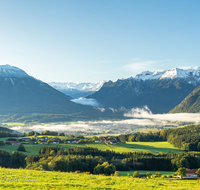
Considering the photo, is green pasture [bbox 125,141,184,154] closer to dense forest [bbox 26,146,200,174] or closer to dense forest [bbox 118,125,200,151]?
dense forest [bbox 118,125,200,151]

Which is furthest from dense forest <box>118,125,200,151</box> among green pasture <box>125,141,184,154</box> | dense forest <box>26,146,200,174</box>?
dense forest <box>26,146,200,174</box>

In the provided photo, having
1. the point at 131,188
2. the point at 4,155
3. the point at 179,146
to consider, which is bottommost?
the point at 179,146

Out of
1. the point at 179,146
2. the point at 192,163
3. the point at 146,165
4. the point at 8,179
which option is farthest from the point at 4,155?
the point at 179,146

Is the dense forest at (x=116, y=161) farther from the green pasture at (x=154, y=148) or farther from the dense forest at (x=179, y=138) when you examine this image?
the dense forest at (x=179, y=138)

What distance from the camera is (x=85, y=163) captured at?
7519cm

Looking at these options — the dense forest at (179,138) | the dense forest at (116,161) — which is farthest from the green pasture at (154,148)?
the dense forest at (116,161)

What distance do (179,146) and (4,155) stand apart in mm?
112840

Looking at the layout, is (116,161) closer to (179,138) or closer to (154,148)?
(154,148)

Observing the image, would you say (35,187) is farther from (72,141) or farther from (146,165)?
(72,141)

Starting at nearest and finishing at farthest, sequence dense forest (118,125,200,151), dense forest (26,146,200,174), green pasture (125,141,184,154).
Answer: dense forest (26,146,200,174)
green pasture (125,141,184,154)
dense forest (118,125,200,151)

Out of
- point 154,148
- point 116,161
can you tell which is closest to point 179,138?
point 154,148

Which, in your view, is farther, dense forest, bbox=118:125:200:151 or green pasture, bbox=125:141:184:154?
dense forest, bbox=118:125:200:151

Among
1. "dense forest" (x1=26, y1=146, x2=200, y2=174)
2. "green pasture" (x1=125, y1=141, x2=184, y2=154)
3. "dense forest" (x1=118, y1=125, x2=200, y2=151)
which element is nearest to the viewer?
Answer: "dense forest" (x1=26, y1=146, x2=200, y2=174)

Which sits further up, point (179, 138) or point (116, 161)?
point (116, 161)
